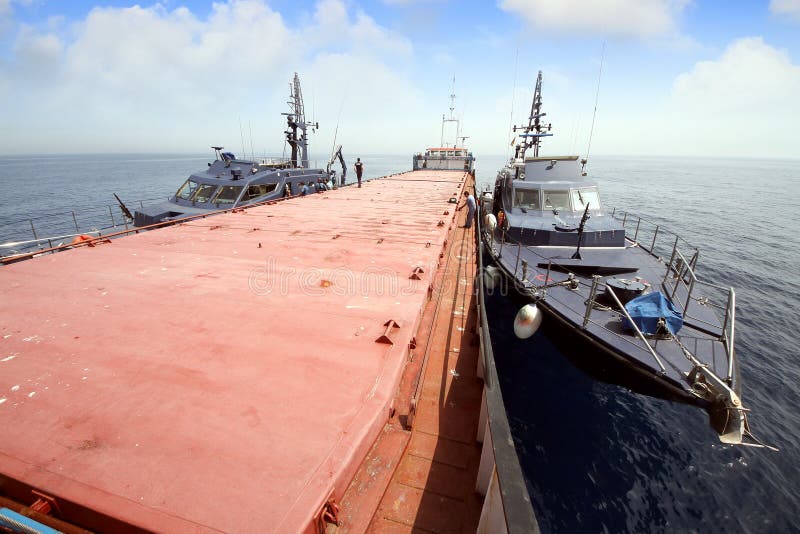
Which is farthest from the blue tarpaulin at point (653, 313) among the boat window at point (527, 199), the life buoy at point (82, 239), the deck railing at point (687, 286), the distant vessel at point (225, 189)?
the distant vessel at point (225, 189)

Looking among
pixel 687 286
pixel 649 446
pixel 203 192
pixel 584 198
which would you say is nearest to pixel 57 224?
pixel 203 192

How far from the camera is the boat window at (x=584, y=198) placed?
12.5 m

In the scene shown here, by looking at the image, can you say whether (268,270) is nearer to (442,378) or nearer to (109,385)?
(109,385)

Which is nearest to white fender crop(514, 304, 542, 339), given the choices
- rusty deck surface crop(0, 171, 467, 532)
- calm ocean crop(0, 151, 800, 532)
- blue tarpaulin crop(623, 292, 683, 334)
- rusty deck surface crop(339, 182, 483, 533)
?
blue tarpaulin crop(623, 292, 683, 334)

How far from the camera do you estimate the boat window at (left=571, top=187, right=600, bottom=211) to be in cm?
1247

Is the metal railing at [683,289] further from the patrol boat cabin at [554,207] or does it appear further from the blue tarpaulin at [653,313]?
the patrol boat cabin at [554,207]

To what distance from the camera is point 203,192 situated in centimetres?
1540

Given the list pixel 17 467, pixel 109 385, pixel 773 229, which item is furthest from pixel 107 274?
pixel 773 229

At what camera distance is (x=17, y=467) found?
2143mm

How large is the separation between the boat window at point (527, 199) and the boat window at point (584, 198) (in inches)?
50.3

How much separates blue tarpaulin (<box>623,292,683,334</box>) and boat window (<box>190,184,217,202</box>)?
16.1 meters

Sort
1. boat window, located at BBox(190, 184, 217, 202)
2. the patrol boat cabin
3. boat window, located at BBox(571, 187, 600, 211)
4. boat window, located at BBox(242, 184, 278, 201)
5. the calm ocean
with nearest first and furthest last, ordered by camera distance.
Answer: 1. the calm ocean
2. the patrol boat cabin
3. boat window, located at BBox(571, 187, 600, 211)
4. boat window, located at BBox(190, 184, 217, 202)
5. boat window, located at BBox(242, 184, 278, 201)

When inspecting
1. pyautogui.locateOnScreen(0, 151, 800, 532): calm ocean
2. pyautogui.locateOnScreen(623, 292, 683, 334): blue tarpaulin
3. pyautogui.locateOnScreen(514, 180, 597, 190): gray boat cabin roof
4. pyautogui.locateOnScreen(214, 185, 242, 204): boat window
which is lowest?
pyautogui.locateOnScreen(0, 151, 800, 532): calm ocean

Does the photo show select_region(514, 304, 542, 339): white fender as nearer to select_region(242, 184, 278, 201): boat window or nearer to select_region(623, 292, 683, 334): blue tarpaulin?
select_region(623, 292, 683, 334): blue tarpaulin
